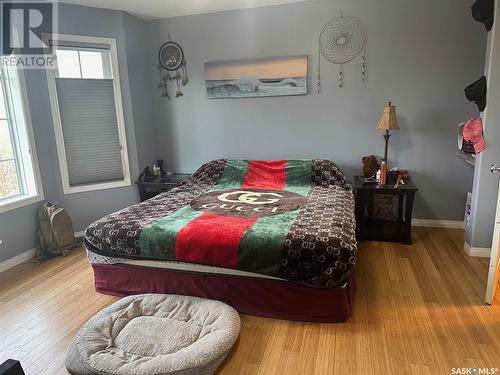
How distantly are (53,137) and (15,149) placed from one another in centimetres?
36

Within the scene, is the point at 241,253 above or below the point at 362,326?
above

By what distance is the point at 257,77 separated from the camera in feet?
12.4

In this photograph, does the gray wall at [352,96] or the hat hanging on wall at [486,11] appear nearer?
the hat hanging on wall at [486,11]

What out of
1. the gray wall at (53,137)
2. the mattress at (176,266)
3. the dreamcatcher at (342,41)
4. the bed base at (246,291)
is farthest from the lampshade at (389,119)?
the gray wall at (53,137)

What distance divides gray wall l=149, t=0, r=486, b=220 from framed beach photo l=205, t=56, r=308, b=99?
0.08 meters

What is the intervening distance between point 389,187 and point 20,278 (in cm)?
341

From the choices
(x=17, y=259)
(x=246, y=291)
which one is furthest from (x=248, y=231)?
(x=17, y=259)

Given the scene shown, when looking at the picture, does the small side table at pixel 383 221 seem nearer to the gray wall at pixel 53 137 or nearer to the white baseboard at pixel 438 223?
the white baseboard at pixel 438 223

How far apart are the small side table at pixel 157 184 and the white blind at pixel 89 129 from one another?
1.09 feet

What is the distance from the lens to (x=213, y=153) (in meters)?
4.15

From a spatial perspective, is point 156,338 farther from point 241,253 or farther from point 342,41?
point 342,41

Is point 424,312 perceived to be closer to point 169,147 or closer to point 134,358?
point 134,358

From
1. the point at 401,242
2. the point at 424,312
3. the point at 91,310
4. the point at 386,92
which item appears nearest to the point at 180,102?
the point at 386,92

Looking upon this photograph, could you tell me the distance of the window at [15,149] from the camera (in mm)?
3096
